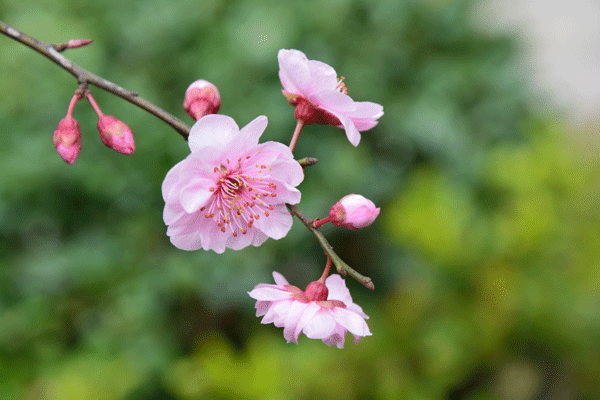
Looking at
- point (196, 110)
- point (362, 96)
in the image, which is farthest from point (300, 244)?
point (196, 110)

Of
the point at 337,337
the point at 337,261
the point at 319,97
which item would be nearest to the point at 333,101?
the point at 319,97

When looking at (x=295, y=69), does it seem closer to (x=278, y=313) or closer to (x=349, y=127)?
(x=349, y=127)

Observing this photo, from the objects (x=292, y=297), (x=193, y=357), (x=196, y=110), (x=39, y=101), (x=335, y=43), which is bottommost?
(x=193, y=357)

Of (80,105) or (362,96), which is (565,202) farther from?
(80,105)

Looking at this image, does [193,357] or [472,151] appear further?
[472,151]

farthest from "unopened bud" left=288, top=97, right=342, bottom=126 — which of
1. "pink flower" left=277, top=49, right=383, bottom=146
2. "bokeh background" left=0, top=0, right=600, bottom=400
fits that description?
"bokeh background" left=0, top=0, right=600, bottom=400

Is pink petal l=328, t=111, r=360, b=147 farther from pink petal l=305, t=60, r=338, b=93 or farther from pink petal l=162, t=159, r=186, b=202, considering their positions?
pink petal l=162, t=159, r=186, b=202
